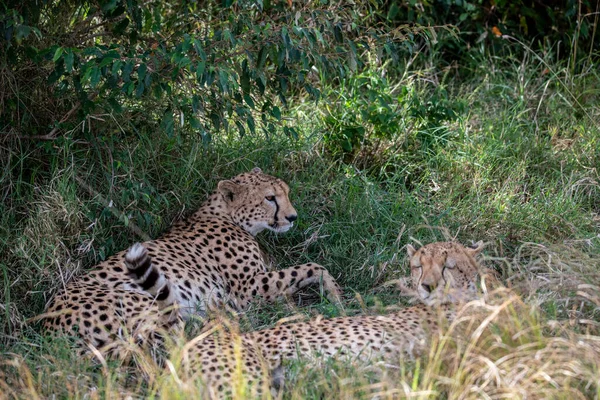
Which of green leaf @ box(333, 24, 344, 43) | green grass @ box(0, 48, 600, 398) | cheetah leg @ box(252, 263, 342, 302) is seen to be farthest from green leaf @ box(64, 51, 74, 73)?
cheetah leg @ box(252, 263, 342, 302)

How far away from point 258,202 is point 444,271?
5.28ft

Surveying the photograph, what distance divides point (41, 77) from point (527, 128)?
10.6 ft

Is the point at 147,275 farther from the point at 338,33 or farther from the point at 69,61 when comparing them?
the point at 338,33

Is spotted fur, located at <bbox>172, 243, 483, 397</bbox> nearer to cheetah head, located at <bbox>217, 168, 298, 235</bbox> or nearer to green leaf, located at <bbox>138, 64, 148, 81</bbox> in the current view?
cheetah head, located at <bbox>217, 168, 298, 235</bbox>

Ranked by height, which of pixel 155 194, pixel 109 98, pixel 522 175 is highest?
pixel 109 98

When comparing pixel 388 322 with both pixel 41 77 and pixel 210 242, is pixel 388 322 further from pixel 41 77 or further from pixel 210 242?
pixel 41 77

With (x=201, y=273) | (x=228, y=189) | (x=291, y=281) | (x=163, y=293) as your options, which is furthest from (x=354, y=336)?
(x=228, y=189)

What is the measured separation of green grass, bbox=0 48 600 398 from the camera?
12.8 feet

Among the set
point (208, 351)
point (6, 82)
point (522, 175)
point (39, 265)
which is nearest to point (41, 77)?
point (6, 82)

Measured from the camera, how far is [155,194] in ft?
17.6

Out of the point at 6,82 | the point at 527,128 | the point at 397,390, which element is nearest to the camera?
the point at 397,390

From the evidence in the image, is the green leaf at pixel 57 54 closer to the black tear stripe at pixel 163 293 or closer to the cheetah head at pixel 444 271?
the black tear stripe at pixel 163 293

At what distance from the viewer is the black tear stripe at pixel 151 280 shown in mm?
4185

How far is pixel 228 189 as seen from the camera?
554 centimetres
